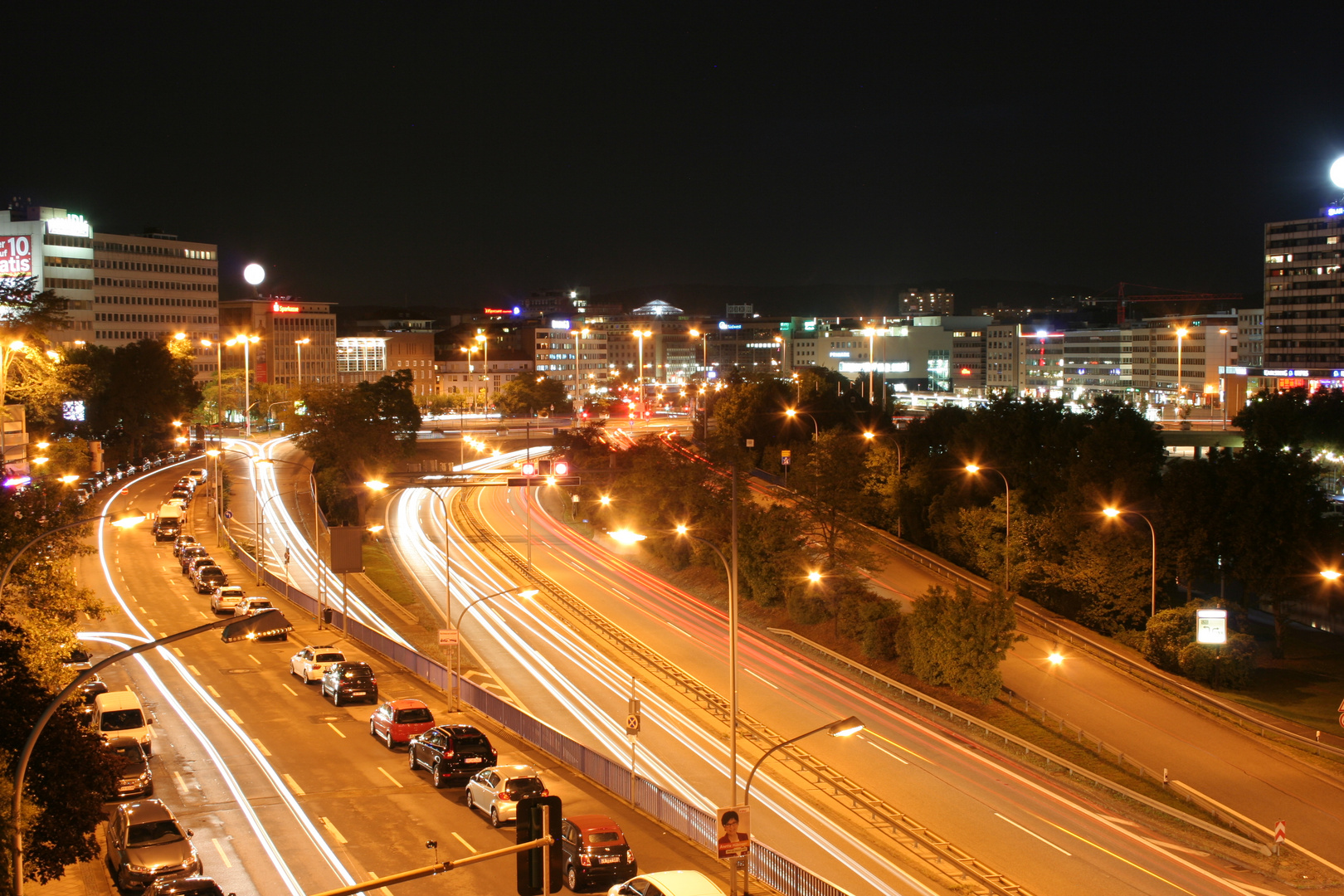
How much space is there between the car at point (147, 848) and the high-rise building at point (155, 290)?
13363cm

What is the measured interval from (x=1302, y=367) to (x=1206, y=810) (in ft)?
390

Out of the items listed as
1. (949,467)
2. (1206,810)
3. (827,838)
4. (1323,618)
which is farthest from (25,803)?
(1323,618)

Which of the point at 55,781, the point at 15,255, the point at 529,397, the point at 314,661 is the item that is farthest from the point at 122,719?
the point at 529,397

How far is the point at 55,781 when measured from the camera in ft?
57.8

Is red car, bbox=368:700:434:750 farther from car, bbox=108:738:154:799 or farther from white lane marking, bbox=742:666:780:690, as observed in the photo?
white lane marking, bbox=742:666:780:690

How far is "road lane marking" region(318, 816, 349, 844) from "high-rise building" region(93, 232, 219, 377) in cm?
13223

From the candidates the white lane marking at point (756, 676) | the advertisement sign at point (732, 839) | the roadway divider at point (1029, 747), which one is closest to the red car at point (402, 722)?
the advertisement sign at point (732, 839)

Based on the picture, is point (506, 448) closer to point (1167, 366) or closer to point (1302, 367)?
point (1302, 367)

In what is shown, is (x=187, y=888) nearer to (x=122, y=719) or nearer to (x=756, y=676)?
(x=122, y=719)

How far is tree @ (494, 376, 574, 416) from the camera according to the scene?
144000 mm

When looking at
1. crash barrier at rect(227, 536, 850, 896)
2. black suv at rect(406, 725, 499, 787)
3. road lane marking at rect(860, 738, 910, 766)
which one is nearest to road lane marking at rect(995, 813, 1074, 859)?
road lane marking at rect(860, 738, 910, 766)

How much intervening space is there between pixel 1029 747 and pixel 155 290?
142465 millimetres

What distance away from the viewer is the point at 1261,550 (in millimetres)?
50375

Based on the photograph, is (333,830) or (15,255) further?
(15,255)
